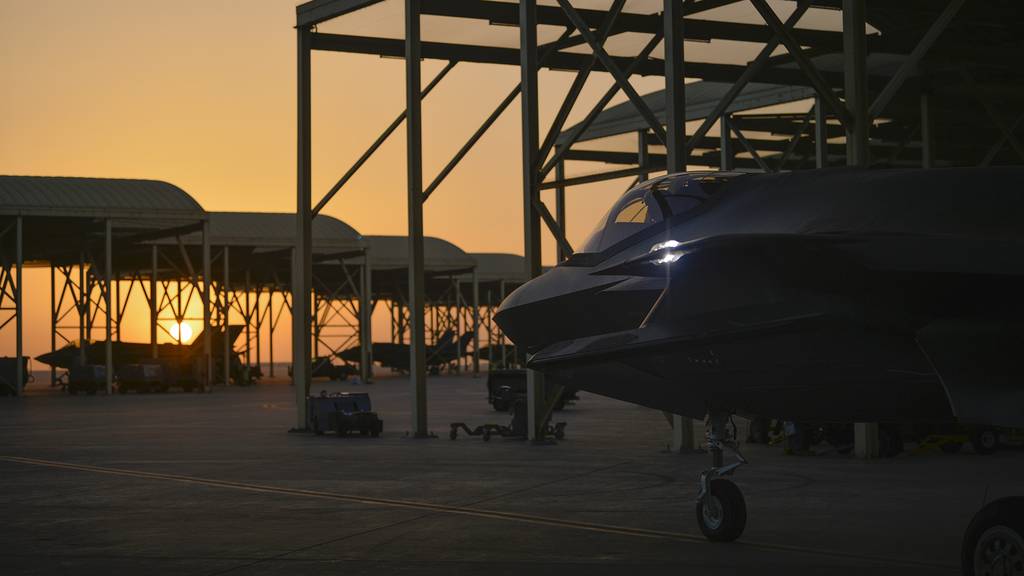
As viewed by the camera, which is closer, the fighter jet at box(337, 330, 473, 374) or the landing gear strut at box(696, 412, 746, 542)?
the landing gear strut at box(696, 412, 746, 542)

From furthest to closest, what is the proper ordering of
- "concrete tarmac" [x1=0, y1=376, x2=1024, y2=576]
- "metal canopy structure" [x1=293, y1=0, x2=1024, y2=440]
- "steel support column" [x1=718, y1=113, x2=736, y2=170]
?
"steel support column" [x1=718, y1=113, x2=736, y2=170]
"metal canopy structure" [x1=293, y1=0, x2=1024, y2=440]
"concrete tarmac" [x1=0, y1=376, x2=1024, y2=576]

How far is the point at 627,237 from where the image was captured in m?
12.0

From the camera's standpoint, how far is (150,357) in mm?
60656

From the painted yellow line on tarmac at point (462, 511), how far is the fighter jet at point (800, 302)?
57 centimetres

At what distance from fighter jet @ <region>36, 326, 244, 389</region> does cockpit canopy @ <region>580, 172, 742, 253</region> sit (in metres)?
47.5

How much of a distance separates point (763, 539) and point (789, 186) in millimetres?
3755

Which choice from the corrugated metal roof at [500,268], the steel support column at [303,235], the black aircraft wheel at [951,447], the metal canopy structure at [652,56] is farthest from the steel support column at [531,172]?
the corrugated metal roof at [500,268]

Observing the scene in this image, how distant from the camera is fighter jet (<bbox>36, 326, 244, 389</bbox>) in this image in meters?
57.5

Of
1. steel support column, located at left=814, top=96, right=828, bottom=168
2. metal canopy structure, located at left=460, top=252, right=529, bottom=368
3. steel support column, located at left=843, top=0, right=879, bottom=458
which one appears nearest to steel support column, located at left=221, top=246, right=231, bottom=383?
metal canopy structure, located at left=460, top=252, right=529, bottom=368

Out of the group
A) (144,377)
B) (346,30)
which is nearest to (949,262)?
(346,30)

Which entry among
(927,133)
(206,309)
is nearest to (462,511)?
(927,133)

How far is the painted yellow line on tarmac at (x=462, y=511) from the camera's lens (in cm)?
1130

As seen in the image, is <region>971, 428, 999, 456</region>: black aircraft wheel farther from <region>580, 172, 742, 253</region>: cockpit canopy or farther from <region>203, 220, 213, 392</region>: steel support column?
<region>203, 220, 213, 392</region>: steel support column

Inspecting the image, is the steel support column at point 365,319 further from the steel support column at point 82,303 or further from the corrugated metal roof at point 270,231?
the steel support column at point 82,303
